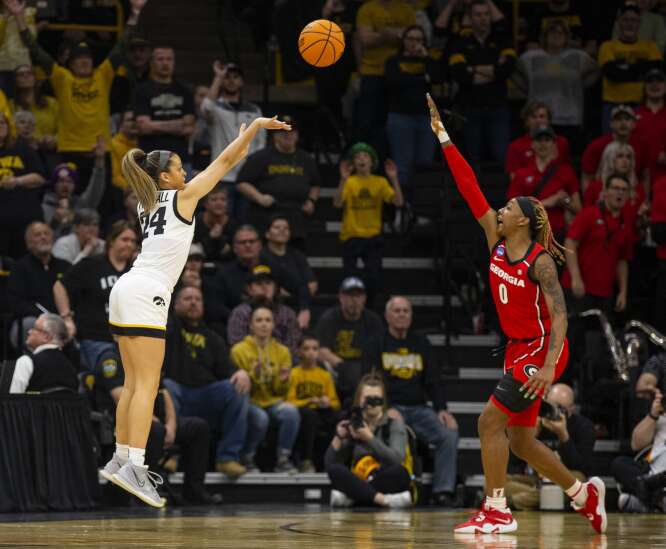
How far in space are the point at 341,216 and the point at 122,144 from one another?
2.98 m

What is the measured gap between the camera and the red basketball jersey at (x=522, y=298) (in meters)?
10.5

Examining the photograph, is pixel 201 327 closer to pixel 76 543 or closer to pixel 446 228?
pixel 446 228

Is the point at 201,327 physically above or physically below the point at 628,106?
below

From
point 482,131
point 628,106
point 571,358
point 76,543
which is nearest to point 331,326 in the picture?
point 571,358

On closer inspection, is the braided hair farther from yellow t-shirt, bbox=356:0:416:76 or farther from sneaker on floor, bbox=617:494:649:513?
yellow t-shirt, bbox=356:0:416:76

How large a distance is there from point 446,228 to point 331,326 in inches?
78.3

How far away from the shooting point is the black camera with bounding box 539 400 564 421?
13766 millimetres

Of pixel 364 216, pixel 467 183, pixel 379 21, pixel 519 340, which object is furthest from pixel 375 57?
pixel 519 340

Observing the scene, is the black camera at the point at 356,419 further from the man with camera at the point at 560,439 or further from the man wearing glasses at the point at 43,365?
the man wearing glasses at the point at 43,365

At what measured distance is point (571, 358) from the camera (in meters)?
15.9

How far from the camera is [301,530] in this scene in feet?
35.1

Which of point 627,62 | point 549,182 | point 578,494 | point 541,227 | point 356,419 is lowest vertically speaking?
point 578,494

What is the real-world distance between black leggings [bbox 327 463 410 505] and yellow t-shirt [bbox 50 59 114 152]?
18.7 ft

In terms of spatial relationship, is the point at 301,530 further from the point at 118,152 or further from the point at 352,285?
the point at 118,152
